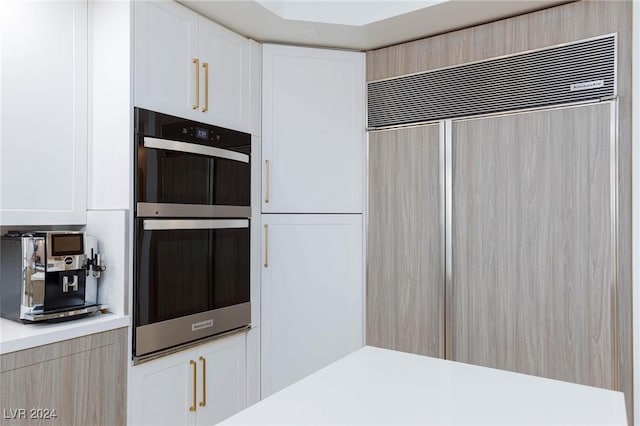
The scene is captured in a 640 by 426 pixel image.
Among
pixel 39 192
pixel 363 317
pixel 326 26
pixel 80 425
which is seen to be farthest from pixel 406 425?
pixel 326 26

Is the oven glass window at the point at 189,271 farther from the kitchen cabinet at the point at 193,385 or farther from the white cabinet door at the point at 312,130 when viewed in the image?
the white cabinet door at the point at 312,130

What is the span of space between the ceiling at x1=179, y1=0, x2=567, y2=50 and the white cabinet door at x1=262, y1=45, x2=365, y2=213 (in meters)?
0.14

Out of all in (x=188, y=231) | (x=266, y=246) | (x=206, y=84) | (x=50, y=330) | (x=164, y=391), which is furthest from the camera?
(x=266, y=246)

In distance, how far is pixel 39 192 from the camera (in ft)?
6.34

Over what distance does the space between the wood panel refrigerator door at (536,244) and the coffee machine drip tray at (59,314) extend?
174 centimetres

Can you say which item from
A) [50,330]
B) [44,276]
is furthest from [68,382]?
[44,276]

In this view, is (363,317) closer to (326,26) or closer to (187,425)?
(187,425)

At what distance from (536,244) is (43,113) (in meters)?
2.27

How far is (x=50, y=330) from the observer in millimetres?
1670

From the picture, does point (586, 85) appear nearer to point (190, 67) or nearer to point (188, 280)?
point (190, 67)

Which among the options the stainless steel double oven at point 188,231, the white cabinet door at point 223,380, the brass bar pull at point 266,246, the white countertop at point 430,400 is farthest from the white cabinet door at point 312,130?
the white countertop at point 430,400

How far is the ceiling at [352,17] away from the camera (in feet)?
7.29

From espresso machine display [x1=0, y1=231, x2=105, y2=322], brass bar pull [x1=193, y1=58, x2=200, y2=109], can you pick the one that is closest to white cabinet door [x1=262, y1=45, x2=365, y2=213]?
brass bar pull [x1=193, y1=58, x2=200, y2=109]

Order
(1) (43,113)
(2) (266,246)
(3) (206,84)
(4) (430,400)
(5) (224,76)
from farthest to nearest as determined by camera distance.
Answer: (2) (266,246) → (5) (224,76) → (3) (206,84) → (1) (43,113) → (4) (430,400)
